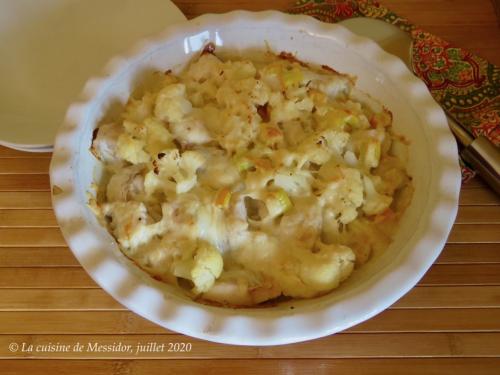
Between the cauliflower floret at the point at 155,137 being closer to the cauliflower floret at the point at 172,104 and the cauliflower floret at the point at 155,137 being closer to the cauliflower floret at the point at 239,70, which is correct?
the cauliflower floret at the point at 172,104

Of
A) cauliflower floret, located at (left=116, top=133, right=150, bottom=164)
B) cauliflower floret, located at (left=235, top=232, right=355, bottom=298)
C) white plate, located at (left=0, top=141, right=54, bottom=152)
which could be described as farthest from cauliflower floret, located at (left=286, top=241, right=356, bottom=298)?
white plate, located at (left=0, top=141, right=54, bottom=152)

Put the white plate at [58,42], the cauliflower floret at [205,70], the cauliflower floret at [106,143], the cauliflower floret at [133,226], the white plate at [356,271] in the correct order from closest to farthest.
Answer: the white plate at [356,271] < the cauliflower floret at [133,226] < the cauliflower floret at [106,143] < the cauliflower floret at [205,70] < the white plate at [58,42]

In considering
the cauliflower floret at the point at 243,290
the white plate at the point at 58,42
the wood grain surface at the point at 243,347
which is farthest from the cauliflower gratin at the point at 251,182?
the white plate at the point at 58,42

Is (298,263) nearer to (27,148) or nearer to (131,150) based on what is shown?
(131,150)

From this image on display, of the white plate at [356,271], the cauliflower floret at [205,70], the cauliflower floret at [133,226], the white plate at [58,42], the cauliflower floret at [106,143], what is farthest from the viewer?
the white plate at [58,42]

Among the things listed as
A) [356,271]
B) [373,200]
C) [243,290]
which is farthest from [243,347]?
[373,200]

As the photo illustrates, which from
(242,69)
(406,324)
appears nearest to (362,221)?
(406,324)
